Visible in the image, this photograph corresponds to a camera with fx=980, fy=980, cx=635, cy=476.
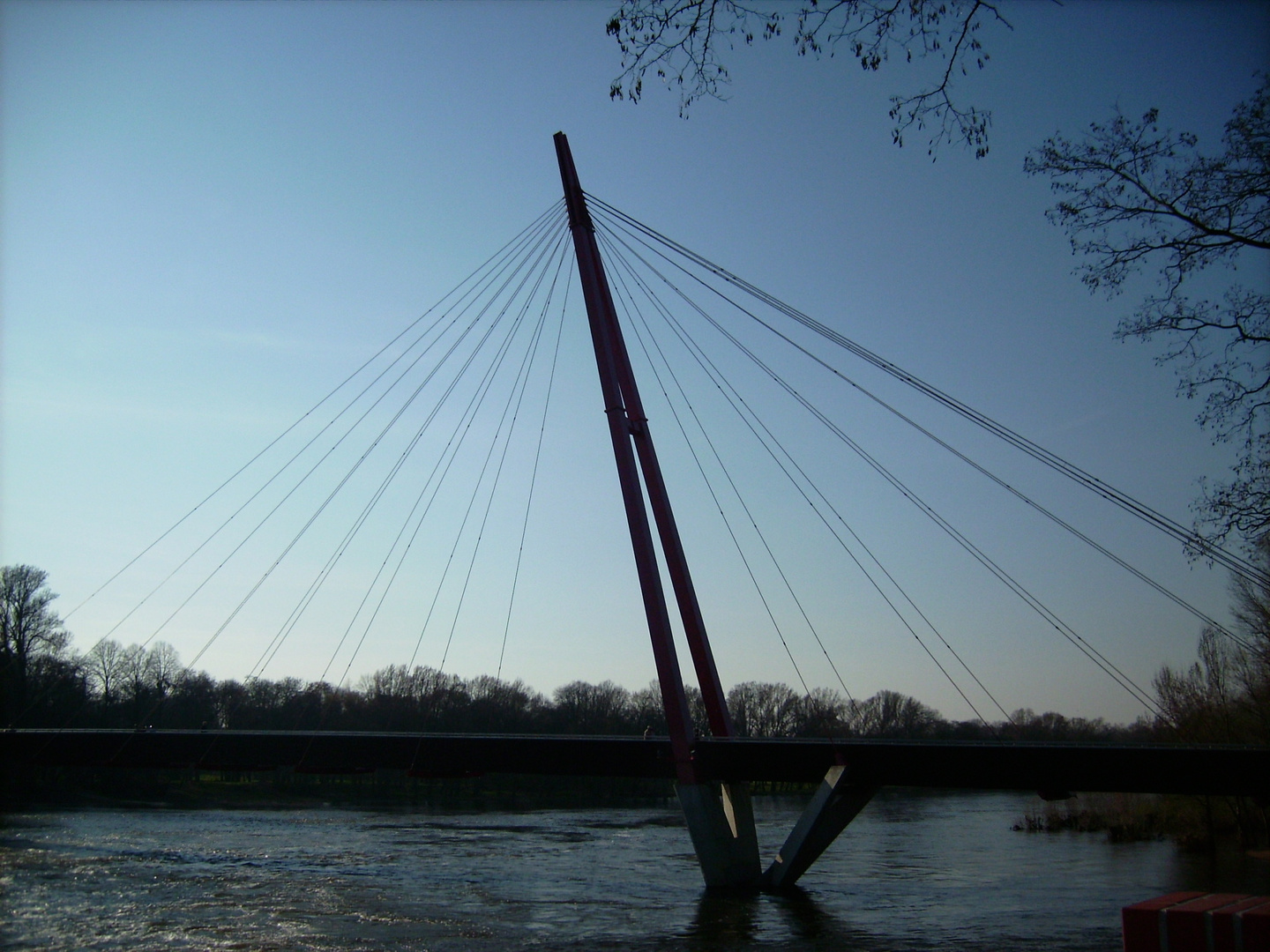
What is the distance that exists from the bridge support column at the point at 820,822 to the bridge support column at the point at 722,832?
61cm

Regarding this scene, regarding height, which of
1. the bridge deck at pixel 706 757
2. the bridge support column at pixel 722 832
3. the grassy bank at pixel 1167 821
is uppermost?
the bridge deck at pixel 706 757

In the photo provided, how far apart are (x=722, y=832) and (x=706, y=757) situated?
204cm

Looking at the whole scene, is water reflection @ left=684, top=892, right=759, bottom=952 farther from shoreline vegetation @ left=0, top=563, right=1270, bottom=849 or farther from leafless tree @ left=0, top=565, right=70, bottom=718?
leafless tree @ left=0, top=565, right=70, bottom=718

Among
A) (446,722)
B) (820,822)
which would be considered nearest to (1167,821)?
(820,822)

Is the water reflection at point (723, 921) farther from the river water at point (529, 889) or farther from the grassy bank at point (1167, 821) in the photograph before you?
the grassy bank at point (1167, 821)

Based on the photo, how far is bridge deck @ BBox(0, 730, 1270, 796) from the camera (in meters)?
19.8

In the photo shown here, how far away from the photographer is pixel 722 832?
23.2 meters

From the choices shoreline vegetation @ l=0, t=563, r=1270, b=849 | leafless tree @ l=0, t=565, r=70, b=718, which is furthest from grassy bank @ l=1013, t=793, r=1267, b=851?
leafless tree @ l=0, t=565, r=70, b=718

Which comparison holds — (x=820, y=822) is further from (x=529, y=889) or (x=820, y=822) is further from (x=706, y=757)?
(x=529, y=889)

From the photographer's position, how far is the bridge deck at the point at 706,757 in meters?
19.8

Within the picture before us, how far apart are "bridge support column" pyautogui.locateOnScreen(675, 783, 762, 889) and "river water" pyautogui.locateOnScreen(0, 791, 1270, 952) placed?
935 millimetres

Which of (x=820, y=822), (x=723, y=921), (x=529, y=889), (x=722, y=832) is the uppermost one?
(x=820, y=822)

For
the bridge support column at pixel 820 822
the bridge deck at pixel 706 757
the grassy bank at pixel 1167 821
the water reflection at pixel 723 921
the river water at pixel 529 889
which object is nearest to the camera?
the water reflection at pixel 723 921

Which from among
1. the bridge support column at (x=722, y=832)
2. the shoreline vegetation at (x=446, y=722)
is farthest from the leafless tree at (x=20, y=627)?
the bridge support column at (x=722, y=832)
